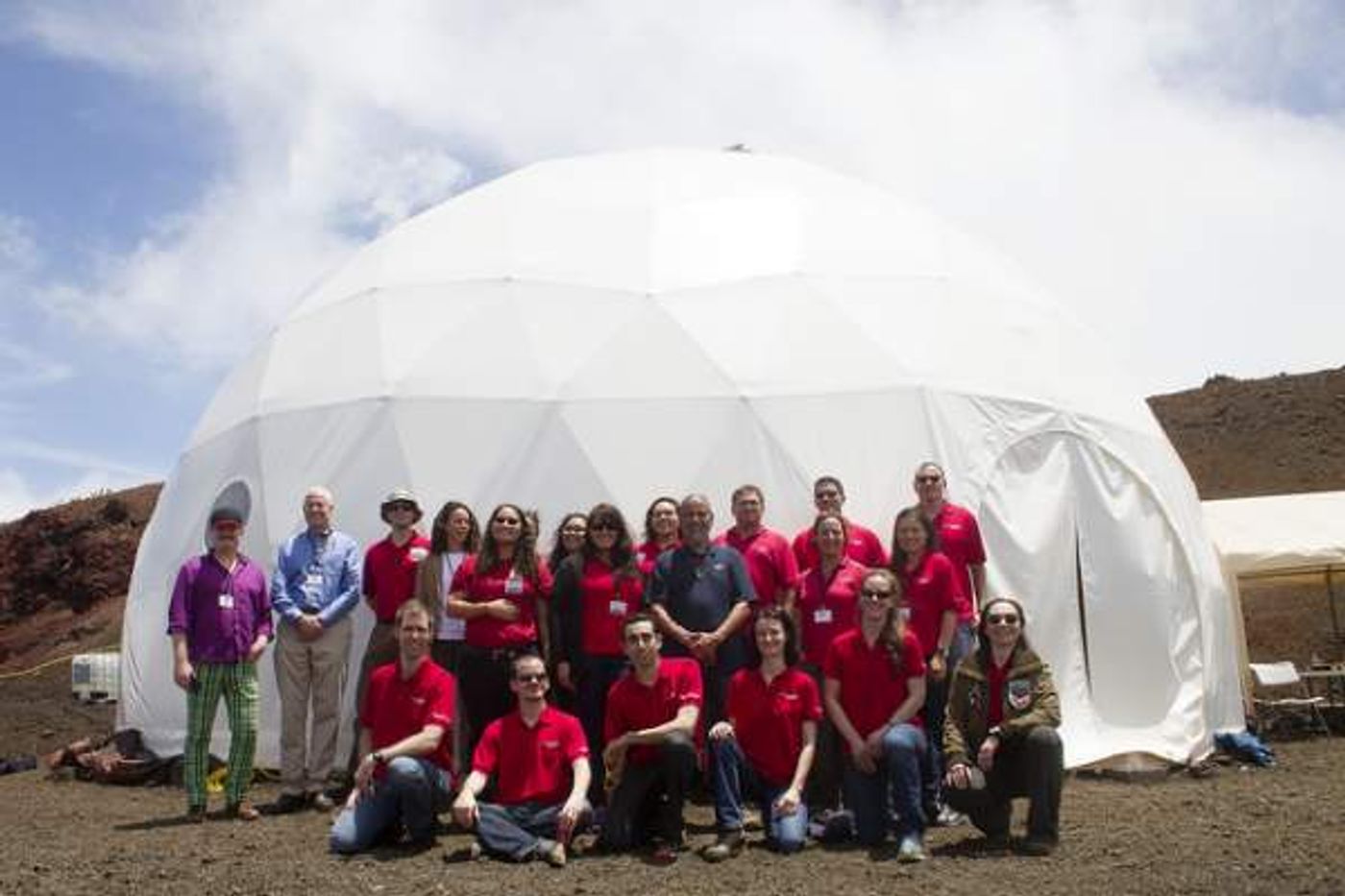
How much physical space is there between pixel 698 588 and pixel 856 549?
1.37m

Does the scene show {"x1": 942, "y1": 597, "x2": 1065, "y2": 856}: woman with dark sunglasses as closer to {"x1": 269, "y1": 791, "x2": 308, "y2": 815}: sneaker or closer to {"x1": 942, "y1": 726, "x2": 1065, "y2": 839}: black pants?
{"x1": 942, "y1": 726, "x2": 1065, "y2": 839}: black pants

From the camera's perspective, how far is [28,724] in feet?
52.2

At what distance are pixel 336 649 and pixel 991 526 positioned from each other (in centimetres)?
493

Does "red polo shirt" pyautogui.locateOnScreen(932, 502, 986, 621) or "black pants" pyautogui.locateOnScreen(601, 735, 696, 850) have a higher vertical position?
"red polo shirt" pyautogui.locateOnScreen(932, 502, 986, 621)

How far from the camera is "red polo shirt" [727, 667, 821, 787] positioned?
261 inches

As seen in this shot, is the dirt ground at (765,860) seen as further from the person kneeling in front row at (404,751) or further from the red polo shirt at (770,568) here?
the red polo shirt at (770,568)

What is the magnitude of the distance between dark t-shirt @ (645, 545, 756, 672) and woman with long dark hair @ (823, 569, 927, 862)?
0.78 m

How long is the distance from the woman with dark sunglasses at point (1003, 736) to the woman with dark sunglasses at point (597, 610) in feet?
6.43

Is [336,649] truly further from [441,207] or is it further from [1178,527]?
[1178,527]

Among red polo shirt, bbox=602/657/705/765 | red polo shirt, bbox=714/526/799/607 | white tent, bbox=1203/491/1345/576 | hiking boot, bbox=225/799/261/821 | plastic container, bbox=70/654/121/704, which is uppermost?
white tent, bbox=1203/491/1345/576

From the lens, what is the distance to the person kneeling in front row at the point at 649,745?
252 inches

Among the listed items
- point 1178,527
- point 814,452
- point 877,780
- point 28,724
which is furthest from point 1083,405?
point 28,724

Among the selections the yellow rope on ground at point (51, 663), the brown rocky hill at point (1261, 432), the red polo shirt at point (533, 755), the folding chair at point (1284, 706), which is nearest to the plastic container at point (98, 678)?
the yellow rope on ground at point (51, 663)

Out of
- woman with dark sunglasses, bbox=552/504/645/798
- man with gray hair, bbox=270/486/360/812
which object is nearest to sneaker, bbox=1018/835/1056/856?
woman with dark sunglasses, bbox=552/504/645/798
